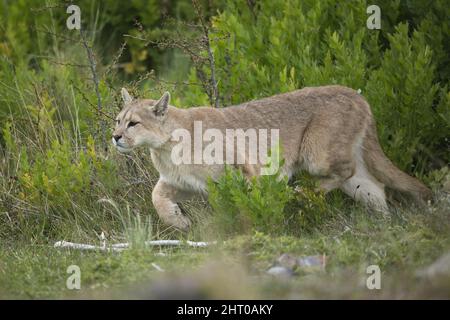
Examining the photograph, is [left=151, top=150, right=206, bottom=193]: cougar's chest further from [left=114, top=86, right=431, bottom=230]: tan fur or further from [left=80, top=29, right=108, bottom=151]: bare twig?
[left=80, top=29, right=108, bottom=151]: bare twig

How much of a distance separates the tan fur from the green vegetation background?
221mm

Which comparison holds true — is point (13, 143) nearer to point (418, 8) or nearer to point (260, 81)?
point (260, 81)

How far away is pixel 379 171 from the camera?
380 inches

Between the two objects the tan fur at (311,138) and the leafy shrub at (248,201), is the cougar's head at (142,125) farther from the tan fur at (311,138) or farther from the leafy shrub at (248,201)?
the leafy shrub at (248,201)

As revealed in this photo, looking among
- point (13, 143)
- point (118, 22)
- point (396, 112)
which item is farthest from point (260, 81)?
point (118, 22)

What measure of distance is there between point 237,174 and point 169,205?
0.96 metres

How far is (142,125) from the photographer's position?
902 centimetres

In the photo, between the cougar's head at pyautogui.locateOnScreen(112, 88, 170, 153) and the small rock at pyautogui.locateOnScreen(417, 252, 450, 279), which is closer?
the small rock at pyautogui.locateOnScreen(417, 252, 450, 279)

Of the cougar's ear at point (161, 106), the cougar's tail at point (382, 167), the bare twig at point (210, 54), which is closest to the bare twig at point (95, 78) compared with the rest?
the cougar's ear at point (161, 106)

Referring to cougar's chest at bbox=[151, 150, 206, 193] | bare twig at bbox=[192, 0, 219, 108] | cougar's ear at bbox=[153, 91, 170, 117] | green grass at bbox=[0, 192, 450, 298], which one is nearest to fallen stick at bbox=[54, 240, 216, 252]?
green grass at bbox=[0, 192, 450, 298]

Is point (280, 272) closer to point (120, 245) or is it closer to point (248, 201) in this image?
point (248, 201)

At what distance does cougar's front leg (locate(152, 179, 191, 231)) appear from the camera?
9078 millimetres

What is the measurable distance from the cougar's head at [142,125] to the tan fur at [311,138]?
1 cm
